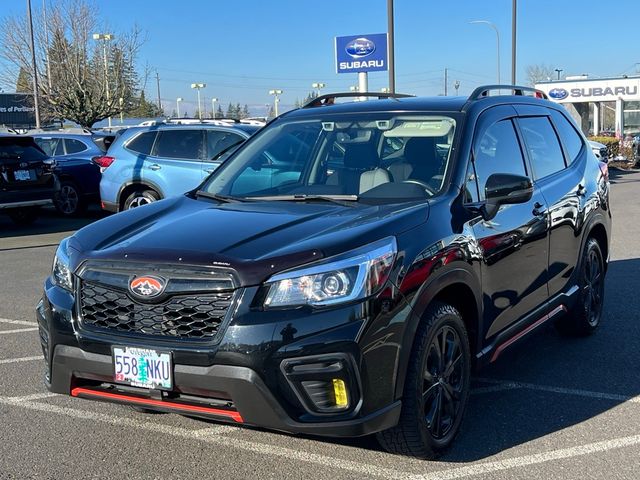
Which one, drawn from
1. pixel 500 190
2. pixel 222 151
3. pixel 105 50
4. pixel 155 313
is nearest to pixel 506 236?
pixel 500 190

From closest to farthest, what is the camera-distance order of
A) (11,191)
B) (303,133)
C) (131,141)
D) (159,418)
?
(159,418)
(303,133)
(131,141)
(11,191)

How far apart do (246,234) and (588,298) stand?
3307 millimetres

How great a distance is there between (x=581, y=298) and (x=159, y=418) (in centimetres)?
319

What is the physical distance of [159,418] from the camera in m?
4.27

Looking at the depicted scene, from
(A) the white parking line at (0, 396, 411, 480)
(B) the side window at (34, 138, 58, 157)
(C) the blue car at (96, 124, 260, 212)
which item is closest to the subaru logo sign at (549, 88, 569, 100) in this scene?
(B) the side window at (34, 138, 58, 157)

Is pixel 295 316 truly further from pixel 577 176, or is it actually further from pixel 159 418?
pixel 577 176

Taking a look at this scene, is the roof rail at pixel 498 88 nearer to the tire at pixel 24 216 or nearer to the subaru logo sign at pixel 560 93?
the tire at pixel 24 216

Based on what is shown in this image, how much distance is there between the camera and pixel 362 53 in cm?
2333

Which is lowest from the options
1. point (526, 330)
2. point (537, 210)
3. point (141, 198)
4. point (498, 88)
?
point (526, 330)

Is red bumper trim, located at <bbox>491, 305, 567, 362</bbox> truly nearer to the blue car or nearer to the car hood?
the car hood

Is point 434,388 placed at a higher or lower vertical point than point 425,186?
lower

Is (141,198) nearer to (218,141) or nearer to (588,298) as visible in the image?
(218,141)

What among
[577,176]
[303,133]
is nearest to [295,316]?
[303,133]

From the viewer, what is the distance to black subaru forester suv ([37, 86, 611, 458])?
309cm
